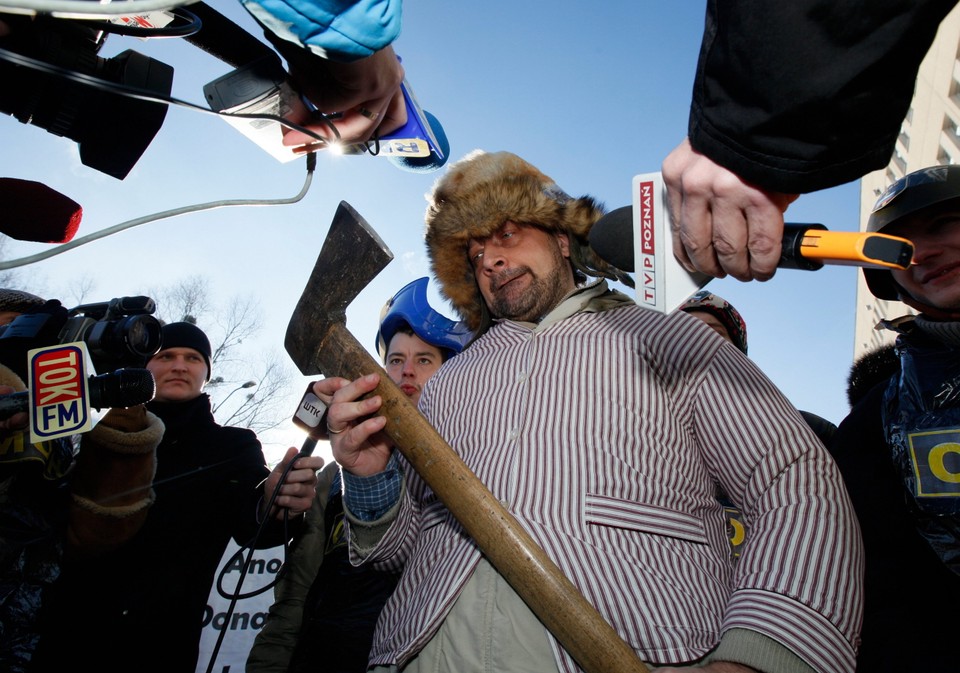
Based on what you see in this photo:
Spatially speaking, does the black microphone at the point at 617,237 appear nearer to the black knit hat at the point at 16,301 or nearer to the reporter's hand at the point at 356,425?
the reporter's hand at the point at 356,425

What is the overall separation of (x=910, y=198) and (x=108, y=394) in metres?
3.35

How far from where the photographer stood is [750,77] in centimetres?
91

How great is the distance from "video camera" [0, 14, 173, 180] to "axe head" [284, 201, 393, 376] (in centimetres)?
72

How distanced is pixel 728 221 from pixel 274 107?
137 centimetres

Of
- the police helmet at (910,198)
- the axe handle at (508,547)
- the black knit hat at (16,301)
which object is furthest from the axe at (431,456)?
the black knit hat at (16,301)

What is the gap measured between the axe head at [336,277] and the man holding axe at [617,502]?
353 millimetres

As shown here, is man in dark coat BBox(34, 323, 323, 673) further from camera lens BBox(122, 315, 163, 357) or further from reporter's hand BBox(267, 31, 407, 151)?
reporter's hand BBox(267, 31, 407, 151)

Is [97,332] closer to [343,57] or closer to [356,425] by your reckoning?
[356,425]

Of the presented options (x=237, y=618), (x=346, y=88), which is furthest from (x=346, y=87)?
(x=237, y=618)

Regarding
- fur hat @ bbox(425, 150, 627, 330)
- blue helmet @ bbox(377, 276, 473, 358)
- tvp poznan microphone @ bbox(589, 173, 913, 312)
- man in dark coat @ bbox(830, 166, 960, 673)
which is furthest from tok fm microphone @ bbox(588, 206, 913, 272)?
blue helmet @ bbox(377, 276, 473, 358)

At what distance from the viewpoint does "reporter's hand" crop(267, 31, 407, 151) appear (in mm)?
1623

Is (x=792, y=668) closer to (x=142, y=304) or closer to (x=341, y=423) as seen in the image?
(x=341, y=423)

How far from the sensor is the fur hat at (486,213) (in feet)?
9.68

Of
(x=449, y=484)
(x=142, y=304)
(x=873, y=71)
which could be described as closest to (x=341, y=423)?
(x=449, y=484)
